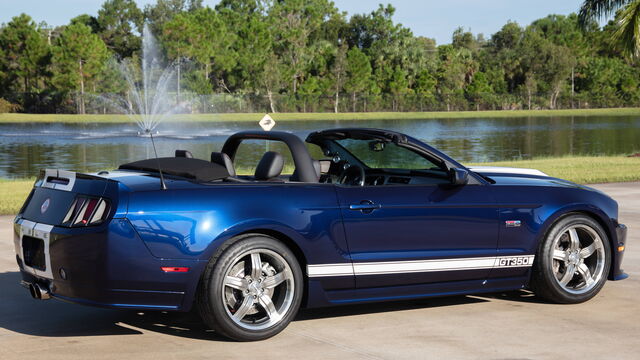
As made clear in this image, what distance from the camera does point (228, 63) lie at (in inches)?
3415

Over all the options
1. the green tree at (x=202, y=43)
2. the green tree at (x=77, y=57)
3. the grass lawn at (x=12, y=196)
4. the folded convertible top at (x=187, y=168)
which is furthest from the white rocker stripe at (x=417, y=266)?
the green tree at (x=77, y=57)

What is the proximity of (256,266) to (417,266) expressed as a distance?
1.23m

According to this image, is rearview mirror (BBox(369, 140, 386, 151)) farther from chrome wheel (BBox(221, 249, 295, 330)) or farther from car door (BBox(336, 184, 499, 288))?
chrome wheel (BBox(221, 249, 295, 330))

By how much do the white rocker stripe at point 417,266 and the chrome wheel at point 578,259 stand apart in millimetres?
331

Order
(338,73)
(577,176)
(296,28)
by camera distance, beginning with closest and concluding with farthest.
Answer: (577,176) → (338,73) → (296,28)

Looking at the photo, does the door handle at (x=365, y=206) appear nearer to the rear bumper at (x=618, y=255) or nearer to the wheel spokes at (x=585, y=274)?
the wheel spokes at (x=585, y=274)

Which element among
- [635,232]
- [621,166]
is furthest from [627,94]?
[635,232]

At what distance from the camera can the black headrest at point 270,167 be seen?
642 centimetres

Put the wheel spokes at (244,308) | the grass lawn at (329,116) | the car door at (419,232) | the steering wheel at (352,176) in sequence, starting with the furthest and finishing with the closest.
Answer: the grass lawn at (329,116), the steering wheel at (352,176), the car door at (419,232), the wheel spokes at (244,308)

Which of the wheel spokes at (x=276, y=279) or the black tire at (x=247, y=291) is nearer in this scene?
the black tire at (x=247, y=291)

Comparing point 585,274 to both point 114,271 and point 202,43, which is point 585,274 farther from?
point 202,43

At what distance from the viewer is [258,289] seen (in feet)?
19.4

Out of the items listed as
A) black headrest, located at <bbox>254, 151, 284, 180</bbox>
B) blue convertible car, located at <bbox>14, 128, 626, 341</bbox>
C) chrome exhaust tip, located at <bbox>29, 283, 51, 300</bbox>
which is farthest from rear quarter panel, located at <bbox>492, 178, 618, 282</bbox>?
chrome exhaust tip, located at <bbox>29, 283, 51, 300</bbox>

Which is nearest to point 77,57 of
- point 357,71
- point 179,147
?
point 357,71
